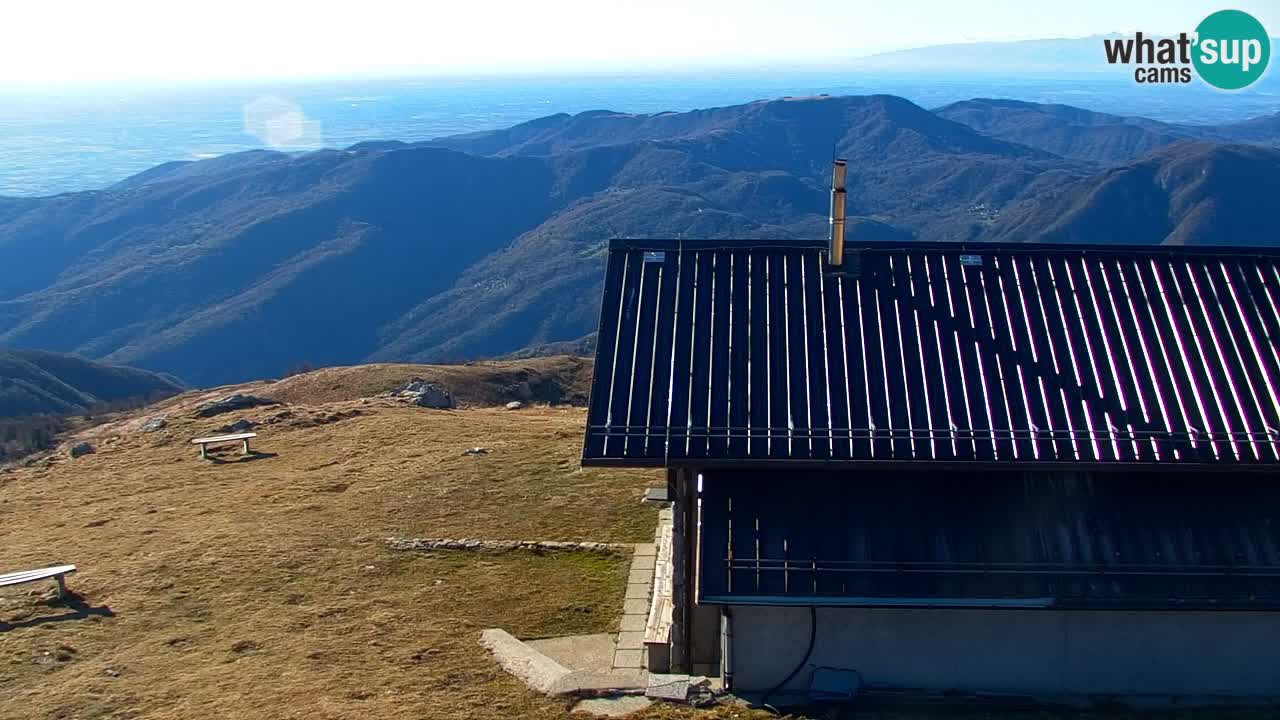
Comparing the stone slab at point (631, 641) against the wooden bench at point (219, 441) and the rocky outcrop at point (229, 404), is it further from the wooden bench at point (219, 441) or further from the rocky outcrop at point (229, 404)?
the rocky outcrop at point (229, 404)

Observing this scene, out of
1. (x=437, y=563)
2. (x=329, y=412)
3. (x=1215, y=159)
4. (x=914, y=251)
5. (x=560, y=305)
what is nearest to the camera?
(x=914, y=251)

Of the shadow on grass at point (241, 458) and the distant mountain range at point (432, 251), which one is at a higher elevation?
the distant mountain range at point (432, 251)

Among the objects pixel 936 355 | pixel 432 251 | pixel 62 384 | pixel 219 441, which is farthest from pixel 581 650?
pixel 432 251

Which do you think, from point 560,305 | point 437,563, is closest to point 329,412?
point 437,563

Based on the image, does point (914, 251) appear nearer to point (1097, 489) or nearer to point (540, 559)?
point (1097, 489)

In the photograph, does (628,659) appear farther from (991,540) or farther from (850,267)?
Result: (850,267)

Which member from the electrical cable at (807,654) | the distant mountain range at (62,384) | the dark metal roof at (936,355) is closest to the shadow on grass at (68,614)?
the dark metal roof at (936,355)

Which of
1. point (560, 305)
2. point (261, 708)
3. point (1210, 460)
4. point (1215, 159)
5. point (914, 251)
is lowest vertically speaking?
point (261, 708)
